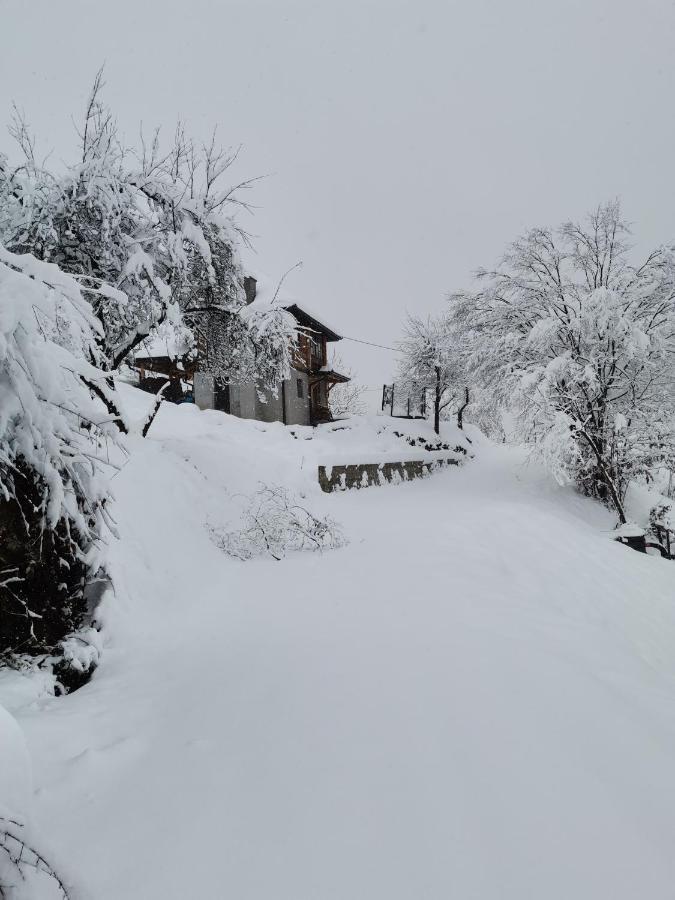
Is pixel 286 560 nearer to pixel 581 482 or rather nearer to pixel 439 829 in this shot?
pixel 439 829

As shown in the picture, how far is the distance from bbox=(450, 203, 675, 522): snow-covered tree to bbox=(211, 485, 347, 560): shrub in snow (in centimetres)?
804

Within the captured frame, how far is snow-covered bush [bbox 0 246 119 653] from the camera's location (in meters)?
2.29

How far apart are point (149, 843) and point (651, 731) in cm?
222

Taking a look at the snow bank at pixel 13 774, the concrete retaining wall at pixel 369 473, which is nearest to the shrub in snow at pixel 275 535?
the snow bank at pixel 13 774

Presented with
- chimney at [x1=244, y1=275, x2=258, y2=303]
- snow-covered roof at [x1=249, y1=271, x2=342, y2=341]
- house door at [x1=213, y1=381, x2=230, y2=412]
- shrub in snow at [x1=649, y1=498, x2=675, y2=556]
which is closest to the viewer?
shrub in snow at [x1=649, y1=498, x2=675, y2=556]

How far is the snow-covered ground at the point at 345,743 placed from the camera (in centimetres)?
138

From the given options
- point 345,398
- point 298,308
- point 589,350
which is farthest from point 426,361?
point 345,398

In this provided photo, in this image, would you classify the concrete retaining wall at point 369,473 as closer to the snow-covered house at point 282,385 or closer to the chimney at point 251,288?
the snow-covered house at point 282,385

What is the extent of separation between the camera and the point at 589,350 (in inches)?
504

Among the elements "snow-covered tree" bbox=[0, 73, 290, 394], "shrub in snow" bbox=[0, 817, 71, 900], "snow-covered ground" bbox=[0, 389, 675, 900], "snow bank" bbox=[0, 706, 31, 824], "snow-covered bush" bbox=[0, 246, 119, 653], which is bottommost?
"snow-covered ground" bbox=[0, 389, 675, 900]

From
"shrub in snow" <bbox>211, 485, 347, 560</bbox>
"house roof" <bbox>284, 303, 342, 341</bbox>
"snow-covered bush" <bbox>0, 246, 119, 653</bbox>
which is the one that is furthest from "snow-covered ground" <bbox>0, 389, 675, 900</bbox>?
"house roof" <bbox>284, 303, 342, 341</bbox>

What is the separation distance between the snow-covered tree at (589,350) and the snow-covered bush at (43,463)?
11210mm

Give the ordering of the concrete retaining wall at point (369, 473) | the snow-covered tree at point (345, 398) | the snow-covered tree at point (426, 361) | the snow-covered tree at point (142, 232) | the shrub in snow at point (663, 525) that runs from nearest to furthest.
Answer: the snow-covered tree at point (142, 232)
the concrete retaining wall at point (369, 473)
the shrub in snow at point (663, 525)
the snow-covered tree at point (426, 361)
the snow-covered tree at point (345, 398)

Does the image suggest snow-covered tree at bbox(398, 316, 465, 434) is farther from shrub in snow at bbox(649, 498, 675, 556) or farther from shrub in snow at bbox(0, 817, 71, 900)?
shrub in snow at bbox(0, 817, 71, 900)
